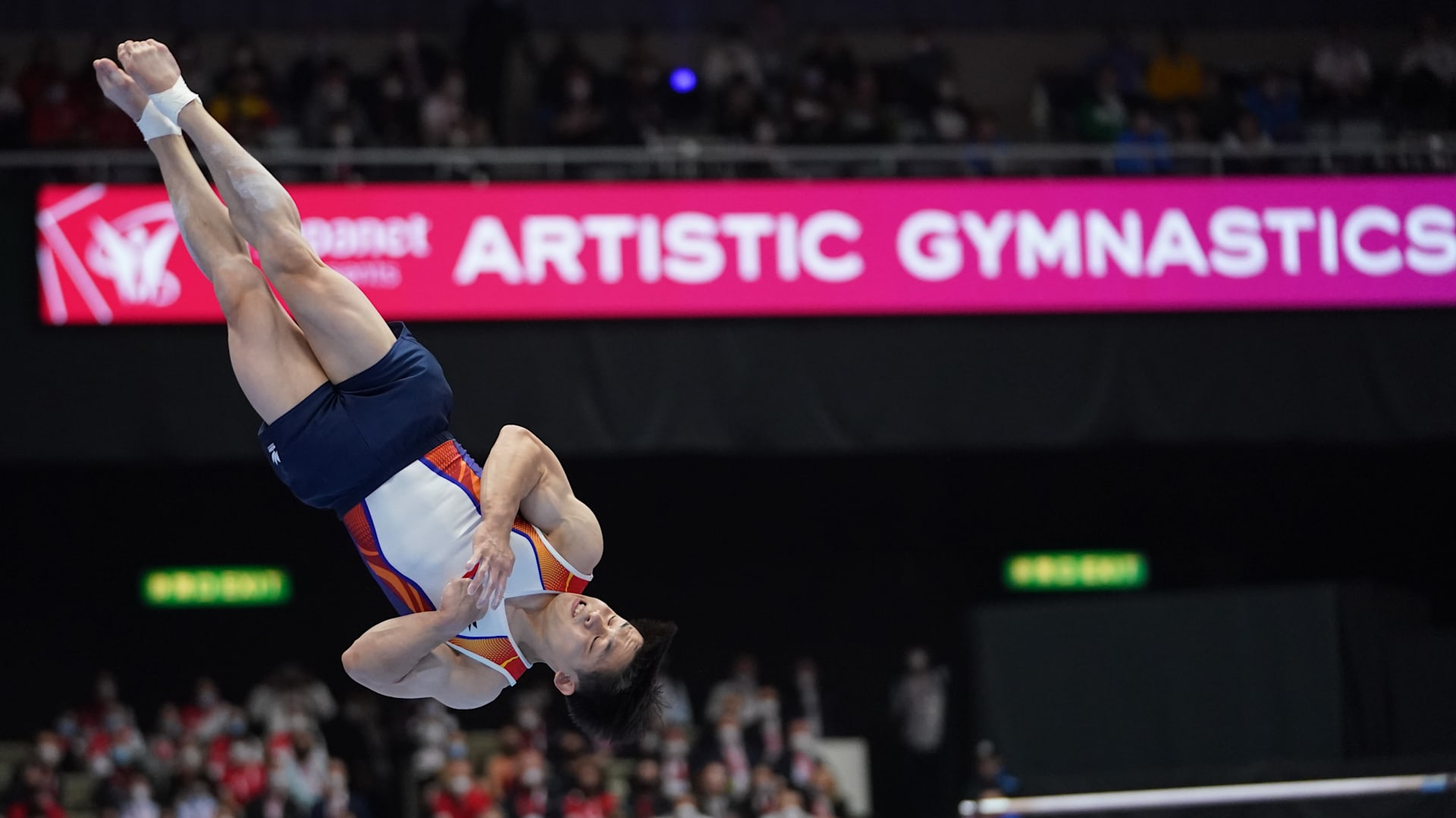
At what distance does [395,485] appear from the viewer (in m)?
5.71

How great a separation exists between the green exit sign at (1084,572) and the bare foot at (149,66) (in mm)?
13025

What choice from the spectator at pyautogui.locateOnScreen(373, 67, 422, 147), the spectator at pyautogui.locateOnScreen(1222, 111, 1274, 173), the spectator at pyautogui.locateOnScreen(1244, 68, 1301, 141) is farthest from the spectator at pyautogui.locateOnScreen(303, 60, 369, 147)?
the spectator at pyautogui.locateOnScreen(1244, 68, 1301, 141)

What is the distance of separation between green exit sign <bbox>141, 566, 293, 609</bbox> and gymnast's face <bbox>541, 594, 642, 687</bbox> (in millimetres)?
12306

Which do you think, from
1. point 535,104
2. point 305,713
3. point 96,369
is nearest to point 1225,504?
point 535,104

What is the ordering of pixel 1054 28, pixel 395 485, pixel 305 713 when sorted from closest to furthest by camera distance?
pixel 395 485
pixel 305 713
pixel 1054 28

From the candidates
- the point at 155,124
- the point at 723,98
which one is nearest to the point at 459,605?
the point at 155,124

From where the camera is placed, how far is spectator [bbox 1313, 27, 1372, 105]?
656 inches

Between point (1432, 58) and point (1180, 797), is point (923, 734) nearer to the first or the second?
point (1432, 58)

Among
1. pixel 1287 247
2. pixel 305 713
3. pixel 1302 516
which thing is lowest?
pixel 305 713

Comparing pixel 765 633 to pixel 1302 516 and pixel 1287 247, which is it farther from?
pixel 1287 247

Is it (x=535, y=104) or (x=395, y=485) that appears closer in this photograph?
(x=395, y=485)

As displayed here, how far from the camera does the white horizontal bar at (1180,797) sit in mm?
7234

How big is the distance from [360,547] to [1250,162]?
10694 mm

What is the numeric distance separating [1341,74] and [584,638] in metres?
13.7
